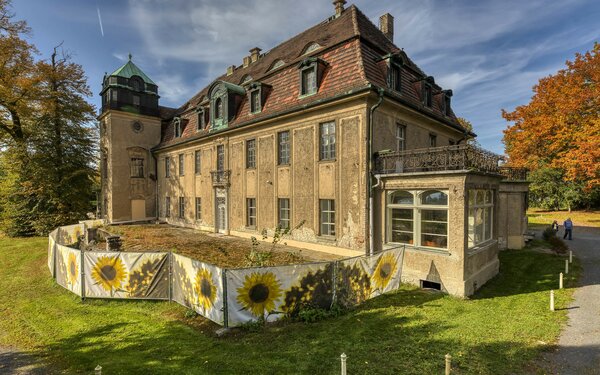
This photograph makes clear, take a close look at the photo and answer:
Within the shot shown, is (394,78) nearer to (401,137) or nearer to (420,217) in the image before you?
(401,137)

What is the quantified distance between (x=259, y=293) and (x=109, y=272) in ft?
18.0

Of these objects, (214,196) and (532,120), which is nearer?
(214,196)

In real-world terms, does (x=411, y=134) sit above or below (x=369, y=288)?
above

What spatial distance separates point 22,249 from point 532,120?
46.2m

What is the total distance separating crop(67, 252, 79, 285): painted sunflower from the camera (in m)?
9.61

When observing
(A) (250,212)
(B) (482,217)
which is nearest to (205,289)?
(B) (482,217)

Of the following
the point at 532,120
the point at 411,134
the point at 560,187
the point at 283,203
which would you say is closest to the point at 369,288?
the point at 283,203

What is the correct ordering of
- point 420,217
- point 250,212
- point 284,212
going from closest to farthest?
point 420,217, point 284,212, point 250,212

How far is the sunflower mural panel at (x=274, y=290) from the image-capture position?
6992 mm

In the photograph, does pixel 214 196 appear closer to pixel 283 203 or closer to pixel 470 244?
pixel 283 203

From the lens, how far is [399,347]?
6168mm

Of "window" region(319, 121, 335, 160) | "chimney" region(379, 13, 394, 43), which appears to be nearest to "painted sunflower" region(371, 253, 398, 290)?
"window" region(319, 121, 335, 160)

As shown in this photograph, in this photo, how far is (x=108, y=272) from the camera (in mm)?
9164

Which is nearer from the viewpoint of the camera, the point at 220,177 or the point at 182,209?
the point at 220,177
